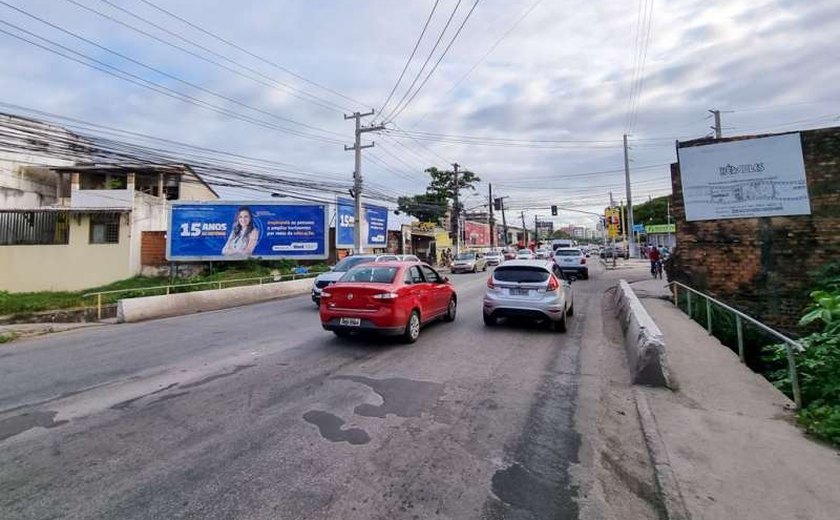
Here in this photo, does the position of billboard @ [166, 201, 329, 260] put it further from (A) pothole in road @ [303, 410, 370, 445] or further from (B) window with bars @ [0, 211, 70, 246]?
(A) pothole in road @ [303, 410, 370, 445]

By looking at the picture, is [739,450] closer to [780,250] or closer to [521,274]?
[521,274]

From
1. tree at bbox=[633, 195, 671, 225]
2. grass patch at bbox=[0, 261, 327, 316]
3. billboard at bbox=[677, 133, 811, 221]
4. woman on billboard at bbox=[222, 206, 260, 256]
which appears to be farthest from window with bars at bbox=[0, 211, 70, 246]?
tree at bbox=[633, 195, 671, 225]

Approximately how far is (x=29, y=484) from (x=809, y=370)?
8726mm

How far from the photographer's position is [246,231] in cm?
2645

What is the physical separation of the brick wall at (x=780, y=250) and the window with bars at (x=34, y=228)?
1153 inches

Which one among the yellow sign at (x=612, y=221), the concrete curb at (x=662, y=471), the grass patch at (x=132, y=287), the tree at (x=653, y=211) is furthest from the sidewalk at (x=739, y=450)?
the tree at (x=653, y=211)

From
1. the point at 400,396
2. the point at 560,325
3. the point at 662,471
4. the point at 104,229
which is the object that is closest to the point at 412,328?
the point at 400,396

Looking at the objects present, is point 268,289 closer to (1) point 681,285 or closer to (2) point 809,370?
(1) point 681,285

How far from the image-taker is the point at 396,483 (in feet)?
11.0

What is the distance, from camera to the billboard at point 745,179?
1038cm

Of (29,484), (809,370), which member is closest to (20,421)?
(29,484)

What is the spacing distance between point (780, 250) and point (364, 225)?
26.1m

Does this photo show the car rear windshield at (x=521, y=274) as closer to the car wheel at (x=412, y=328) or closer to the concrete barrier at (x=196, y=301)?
the car wheel at (x=412, y=328)

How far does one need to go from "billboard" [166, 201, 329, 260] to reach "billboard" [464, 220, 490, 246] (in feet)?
123
